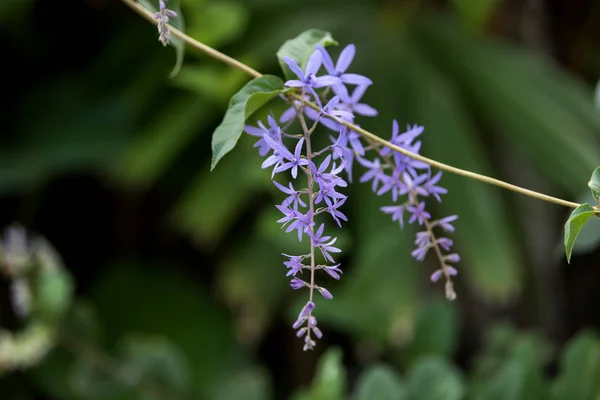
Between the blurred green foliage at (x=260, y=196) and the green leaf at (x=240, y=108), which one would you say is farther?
the blurred green foliage at (x=260, y=196)

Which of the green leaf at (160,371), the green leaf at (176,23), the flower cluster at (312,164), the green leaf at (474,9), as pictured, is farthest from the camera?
the green leaf at (474,9)

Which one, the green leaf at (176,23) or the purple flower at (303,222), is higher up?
the green leaf at (176,23)

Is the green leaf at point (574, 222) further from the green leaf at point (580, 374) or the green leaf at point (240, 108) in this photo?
the green leaf at point (580, 374)

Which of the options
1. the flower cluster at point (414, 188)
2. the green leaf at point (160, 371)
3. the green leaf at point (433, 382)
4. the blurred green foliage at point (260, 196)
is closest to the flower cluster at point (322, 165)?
the flower cluster at point (414, 188)

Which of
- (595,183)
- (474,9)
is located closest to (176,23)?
(595,183)

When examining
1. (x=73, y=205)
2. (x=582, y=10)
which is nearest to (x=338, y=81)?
(x=582, y=10)

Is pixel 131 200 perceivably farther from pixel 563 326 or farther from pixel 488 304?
pixel 563 326

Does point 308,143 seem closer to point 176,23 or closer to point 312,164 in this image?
point 312,164

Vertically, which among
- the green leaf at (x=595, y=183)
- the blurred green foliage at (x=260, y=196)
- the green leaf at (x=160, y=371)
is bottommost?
the green leaf at (x=595, y=183)
